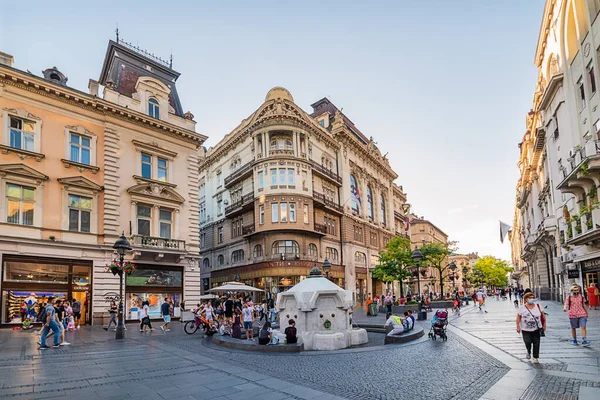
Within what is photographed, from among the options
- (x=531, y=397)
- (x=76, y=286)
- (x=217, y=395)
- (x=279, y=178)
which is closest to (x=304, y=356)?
(x=217, y=395)

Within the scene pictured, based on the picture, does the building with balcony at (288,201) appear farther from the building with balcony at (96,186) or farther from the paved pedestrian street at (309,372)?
the paved pedestrian street at (309,372)

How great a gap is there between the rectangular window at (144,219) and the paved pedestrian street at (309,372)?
13.4 meters

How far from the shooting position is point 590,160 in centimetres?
2147

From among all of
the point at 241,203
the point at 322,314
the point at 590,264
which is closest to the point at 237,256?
the point at 241,203

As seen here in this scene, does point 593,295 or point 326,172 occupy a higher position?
point 326,172

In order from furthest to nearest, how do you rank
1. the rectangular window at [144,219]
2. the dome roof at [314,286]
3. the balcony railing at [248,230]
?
the balcony railing at [248,230]
the rectangular window at [144,219]
the dome roof at [314,286]

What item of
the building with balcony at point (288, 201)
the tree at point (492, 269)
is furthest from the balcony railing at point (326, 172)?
the tree at point (492, 269)

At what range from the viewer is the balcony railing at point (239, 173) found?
4589 centimetres

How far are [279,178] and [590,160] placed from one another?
90.9 feet

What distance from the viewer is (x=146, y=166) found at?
29.1 metres

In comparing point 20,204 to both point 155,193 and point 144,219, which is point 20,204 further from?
point 155,193

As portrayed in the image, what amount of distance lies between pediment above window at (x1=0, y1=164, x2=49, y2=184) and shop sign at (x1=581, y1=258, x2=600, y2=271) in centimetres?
3267

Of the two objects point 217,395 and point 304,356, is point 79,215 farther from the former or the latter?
point 217,395

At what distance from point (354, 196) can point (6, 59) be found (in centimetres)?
3878
